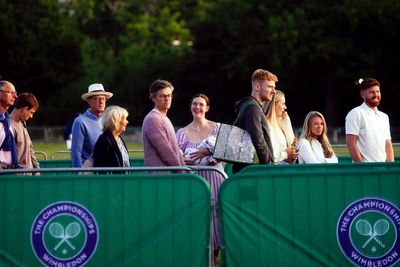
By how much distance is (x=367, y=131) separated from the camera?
1076 cm

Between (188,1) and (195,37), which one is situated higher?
(188,1)

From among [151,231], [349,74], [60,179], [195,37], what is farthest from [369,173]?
[195,37]

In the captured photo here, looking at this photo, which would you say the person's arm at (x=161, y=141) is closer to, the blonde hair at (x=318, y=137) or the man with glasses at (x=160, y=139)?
the man with glasses at (x=160, y=139)

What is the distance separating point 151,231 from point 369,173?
2.07 m

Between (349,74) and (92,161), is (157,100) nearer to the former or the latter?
(92,161)

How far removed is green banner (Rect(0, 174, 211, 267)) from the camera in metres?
8.34

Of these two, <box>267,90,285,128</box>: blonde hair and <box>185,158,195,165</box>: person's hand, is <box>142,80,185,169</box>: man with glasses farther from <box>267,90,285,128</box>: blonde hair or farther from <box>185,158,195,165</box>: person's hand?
<box>267,90,285,128</box>: blonde hair

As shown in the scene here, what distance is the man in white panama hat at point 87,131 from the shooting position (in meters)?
10.7

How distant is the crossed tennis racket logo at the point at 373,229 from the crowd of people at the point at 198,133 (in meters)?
1.38

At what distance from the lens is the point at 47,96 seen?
201 feet

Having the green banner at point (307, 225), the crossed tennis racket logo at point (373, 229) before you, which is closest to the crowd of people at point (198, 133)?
the green banner at point (307, 225)

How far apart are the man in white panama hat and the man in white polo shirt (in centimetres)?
296

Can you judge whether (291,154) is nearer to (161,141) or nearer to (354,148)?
(354,148)

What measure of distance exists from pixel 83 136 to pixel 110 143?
55.2 inches
